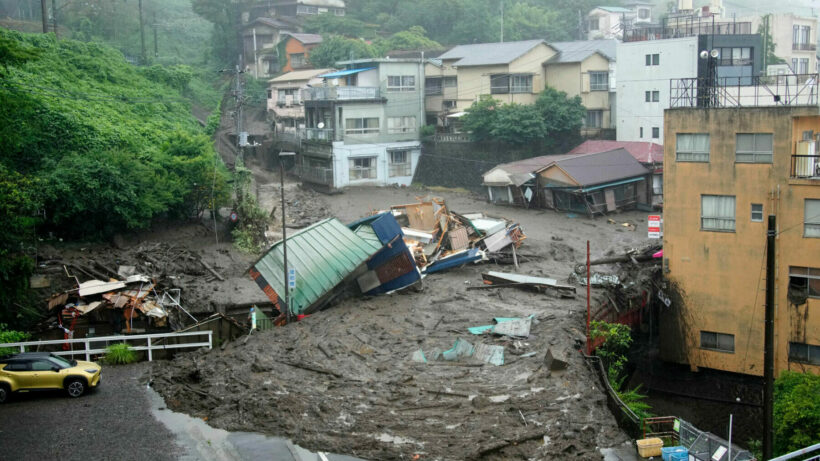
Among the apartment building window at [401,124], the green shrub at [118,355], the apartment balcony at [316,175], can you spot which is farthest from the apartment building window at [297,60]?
the green shrub at [118,355]

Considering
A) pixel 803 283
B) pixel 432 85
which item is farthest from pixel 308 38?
pixel 803 283

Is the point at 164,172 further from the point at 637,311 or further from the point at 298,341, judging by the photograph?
the point at 637,311

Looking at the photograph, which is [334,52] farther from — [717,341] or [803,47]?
[717,341]

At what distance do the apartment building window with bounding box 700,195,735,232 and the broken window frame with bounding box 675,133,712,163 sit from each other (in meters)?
1.40

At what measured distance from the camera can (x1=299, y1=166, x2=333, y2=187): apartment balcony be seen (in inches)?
1807

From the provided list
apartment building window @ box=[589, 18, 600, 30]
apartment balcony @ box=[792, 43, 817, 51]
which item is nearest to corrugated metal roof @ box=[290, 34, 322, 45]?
apartment building window @ box=[589, 18, 600, 30]

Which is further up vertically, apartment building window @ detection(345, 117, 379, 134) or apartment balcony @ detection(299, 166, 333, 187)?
apartment building window @ detection(345, 117, 379, 134)

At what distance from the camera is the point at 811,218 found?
23.3 m

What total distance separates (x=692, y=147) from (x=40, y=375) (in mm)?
21490

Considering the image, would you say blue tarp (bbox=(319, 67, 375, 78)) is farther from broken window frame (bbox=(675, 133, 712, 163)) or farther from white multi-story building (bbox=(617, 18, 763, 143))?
broken window frame (bbox=(675, 133, 712, 163))

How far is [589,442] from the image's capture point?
47.3ft

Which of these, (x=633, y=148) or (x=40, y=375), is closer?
(x=40, y=375)

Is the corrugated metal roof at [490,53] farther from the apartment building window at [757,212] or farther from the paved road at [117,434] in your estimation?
the paved road at [117,434]

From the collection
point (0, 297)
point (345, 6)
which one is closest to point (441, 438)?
point (0, 297)
